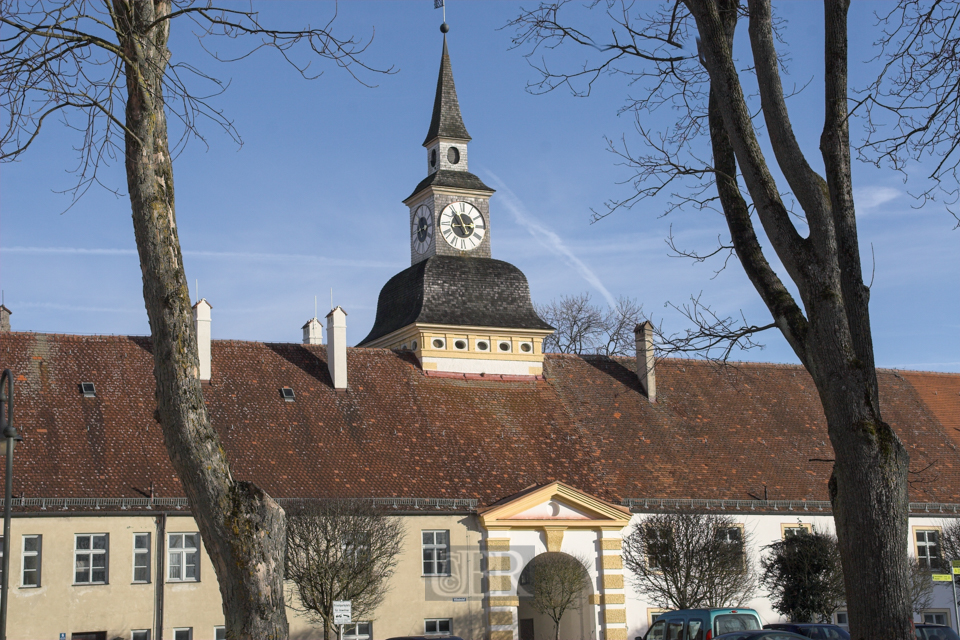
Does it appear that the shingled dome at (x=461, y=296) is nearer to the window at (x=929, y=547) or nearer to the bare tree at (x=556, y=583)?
the bare tree at (x=556, y=583)

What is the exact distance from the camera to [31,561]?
90.4 feet

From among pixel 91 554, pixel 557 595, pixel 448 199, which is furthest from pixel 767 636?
pixel 448 199

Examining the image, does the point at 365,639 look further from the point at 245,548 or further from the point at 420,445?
the point at 245,548

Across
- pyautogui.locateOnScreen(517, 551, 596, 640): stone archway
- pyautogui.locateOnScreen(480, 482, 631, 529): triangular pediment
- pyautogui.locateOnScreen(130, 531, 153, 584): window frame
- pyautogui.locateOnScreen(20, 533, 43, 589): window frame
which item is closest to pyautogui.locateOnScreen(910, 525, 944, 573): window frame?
pyautogui.locateOnScreen(480, 482, 631, 529): triangular pediment

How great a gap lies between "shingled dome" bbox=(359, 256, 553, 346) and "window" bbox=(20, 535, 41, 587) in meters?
13.5

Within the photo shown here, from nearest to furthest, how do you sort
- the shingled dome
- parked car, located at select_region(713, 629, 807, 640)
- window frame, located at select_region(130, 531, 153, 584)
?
parked car, located at select_region(713, 629, 807, 640)
window frame, located at select_region(130, 531, 153, 584)
the shingled dome

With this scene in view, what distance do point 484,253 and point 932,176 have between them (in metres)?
30.2

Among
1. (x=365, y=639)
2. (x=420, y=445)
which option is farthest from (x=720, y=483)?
(x=365, y=639)

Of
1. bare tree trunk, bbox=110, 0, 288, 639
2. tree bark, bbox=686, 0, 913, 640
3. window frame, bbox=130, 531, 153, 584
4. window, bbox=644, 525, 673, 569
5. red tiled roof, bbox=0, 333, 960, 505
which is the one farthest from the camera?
window, bbox=644, 525, 673, 569

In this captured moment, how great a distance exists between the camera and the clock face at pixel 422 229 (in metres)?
39.9

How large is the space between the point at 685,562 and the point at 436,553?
6.68m

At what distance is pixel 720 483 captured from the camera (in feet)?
114

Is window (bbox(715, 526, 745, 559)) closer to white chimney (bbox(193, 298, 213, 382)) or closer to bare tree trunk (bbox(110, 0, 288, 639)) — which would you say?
white chimney (bbox(193, 298, 213, 382))

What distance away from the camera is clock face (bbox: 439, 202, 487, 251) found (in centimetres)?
3947
